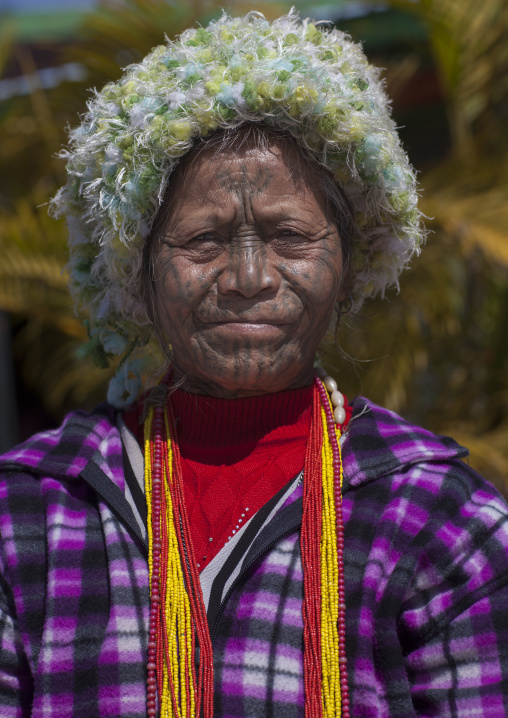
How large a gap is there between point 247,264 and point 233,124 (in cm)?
33

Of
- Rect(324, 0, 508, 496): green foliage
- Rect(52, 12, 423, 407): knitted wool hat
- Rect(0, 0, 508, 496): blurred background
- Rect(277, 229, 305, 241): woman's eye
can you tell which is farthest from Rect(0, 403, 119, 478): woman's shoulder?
Rect(324, 0, 508, 496): green foliage

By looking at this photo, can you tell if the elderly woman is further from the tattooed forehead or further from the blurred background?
the blurred background

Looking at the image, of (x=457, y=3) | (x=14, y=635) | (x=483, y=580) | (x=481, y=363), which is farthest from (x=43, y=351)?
(x=483, y=580)

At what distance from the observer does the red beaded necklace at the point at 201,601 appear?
1480 mm

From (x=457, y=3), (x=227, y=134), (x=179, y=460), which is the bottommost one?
(x=179, y=460)

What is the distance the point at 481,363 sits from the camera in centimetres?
450

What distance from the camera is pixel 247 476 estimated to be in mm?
1757

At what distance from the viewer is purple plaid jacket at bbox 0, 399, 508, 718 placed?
1.47 m

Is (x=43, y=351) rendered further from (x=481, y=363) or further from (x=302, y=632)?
(x=302, y=632)

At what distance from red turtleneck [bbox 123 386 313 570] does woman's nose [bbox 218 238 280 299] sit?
0.32 metres

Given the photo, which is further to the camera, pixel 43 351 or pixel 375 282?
pixel 43 351

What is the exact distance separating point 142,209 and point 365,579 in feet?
3.34

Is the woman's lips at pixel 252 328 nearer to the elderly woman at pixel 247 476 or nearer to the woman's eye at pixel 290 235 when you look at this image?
the elderly woman at pixel 247 476

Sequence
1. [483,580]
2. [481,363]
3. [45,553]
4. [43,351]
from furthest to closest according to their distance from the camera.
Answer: [43,351], [481,363], [45,553], [483,580]
